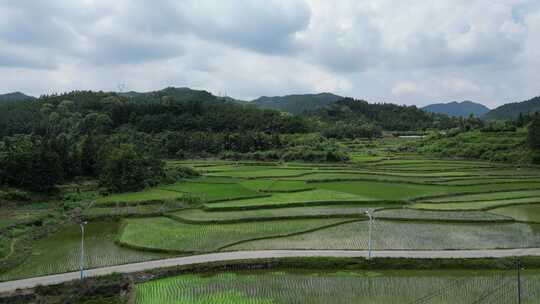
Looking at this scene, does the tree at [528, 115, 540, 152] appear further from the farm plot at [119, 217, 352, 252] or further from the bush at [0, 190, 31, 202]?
the bush at [0, 190, 31, 202]

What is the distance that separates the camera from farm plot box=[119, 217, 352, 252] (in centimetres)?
2103

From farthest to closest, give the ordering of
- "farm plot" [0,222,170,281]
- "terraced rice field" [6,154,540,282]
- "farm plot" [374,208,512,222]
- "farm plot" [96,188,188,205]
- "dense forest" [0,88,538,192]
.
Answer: "dense forest" [0,88,538,192] → "farm plot" [96,188,188,205] → "farm plot" [374,208,512,222] → "terraced rice field" [6,154,540,282] → "farm plot" [0,222,170,281]

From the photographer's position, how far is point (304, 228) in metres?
24.3

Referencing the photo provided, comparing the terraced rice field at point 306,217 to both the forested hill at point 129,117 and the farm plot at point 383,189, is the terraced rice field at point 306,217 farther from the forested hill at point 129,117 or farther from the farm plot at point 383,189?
the forested hill at point 129,117

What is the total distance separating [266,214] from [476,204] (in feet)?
54.7

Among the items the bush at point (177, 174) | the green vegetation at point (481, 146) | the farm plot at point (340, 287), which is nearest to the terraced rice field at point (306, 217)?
the farm plot at point (340, 287)

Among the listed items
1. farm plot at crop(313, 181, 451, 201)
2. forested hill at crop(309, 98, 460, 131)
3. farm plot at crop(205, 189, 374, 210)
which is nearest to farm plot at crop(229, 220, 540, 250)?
farm plot at crop(205, 189, 374, 210)

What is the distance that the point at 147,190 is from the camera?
3850 cm

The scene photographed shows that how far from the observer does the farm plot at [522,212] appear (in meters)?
26.1

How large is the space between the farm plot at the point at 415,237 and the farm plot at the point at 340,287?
10.1ft

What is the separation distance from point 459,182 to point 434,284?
26768mm

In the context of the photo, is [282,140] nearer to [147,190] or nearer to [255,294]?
[147,190]

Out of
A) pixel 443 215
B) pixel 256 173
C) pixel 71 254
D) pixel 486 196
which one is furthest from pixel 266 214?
pixel 256 173

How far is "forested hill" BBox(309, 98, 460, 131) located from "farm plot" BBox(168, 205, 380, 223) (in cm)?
11137
